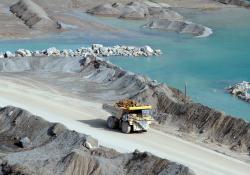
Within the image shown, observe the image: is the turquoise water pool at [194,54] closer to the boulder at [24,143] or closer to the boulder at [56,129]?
the boulder at [56,129]

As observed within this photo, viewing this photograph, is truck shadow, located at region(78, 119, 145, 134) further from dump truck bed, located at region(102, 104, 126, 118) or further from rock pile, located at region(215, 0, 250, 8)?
rock pile, located at region(215, 0, 250, 8)

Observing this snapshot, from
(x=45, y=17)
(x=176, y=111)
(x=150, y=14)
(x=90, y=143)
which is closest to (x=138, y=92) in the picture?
(x=176, y=111)

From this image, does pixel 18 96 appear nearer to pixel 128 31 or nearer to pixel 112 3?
pixel 128 31

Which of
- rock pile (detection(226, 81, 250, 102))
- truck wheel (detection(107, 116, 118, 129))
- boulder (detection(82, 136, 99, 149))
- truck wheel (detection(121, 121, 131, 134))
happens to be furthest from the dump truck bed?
rock pile (detection(226, 81, 250, 102))

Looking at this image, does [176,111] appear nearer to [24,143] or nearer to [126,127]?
[126,127]

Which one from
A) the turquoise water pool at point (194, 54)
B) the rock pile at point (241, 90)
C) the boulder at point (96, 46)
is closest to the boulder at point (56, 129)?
the turquoise water pool at point (194, 54)
